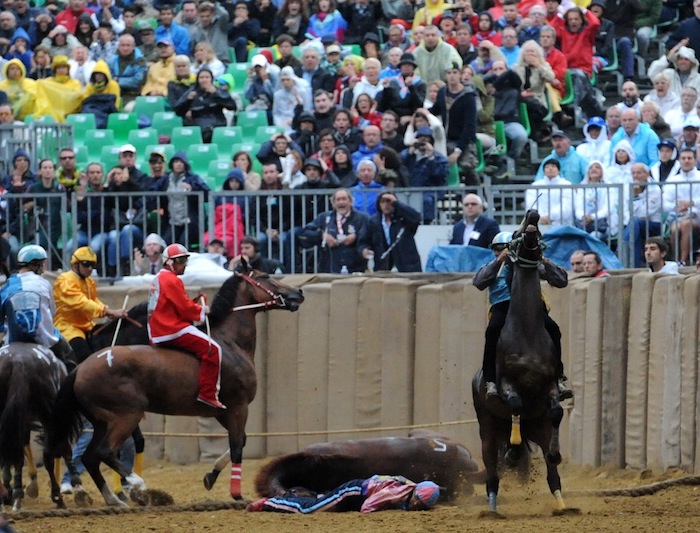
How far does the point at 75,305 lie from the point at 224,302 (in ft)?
5.61

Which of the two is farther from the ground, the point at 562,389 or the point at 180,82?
the point at 180,82

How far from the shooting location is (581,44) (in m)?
24.2

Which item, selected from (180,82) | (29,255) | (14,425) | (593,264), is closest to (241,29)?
(180,82)

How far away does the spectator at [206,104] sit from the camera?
938 inches

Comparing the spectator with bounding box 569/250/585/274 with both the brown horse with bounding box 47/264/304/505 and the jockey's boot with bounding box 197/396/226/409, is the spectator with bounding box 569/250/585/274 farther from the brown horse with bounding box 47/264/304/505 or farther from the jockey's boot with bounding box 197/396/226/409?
the jockey's boot with bounding box 197/396/226/409

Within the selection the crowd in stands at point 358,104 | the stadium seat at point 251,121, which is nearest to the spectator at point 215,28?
the crowd in stands at point 358,104

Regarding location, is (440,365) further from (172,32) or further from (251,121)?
(172,32)

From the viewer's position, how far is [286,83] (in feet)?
77.2

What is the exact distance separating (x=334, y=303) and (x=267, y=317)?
94cm

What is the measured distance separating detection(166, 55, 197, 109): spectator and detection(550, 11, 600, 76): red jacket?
5.68 m

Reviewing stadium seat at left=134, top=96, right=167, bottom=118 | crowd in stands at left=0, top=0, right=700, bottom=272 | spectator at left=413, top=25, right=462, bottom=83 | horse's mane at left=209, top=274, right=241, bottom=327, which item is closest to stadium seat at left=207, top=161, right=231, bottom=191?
crowd in stands at left=0, top=0, right=700, bottom=272

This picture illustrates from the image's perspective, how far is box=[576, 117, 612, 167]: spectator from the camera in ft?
68.4

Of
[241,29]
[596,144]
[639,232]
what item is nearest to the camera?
[639,232]

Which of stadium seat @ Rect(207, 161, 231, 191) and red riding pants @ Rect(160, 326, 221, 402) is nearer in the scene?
red riding pants @ Rect(160, 326, 221, 402)
